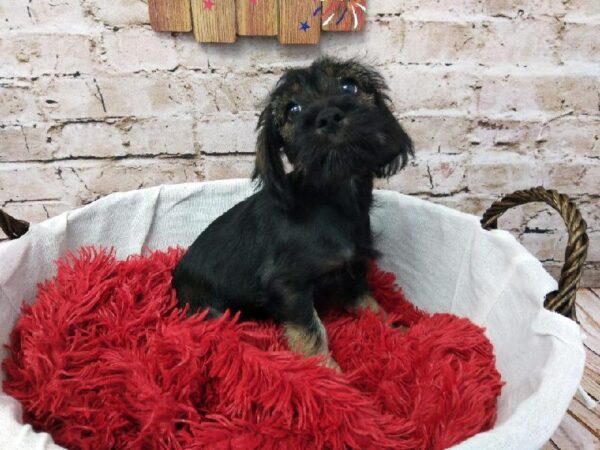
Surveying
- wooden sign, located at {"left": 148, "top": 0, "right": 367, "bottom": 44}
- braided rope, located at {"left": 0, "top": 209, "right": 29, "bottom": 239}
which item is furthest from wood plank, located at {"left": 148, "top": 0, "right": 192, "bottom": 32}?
braided rope, located at {"left": 0, "top": 209, "right": 29, "bottom": 239}

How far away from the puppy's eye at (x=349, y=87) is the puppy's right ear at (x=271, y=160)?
19 centimetres

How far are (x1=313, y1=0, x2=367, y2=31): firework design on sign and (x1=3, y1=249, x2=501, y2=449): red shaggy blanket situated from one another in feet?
3.35

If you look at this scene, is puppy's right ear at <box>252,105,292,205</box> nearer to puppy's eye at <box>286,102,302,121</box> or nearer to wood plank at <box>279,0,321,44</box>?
puppy's eye at <box>286,102,302,121</box>

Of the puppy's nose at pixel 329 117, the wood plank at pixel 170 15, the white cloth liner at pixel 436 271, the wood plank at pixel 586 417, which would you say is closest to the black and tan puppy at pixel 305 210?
the puppy's nose at pixel 329 117

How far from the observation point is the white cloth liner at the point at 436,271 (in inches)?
34.1

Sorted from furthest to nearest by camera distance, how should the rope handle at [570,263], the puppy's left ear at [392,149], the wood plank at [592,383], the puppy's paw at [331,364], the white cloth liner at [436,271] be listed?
the wood plank at [592,383], the puppy's paw at [331,364], the puppy's left ear at [392,149], the rope handle at [570,263], the white cloth liner at [436,271]

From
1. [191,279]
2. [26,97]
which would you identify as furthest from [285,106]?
[26,97]

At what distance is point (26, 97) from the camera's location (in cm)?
178

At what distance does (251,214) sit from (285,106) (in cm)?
36

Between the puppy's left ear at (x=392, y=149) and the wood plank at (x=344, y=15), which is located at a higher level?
the wood plank at (x=344, y=15)

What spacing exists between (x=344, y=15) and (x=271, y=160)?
0.74 meters

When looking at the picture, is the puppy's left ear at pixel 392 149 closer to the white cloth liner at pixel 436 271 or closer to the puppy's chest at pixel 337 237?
the puppy's chest at pixel 337 237

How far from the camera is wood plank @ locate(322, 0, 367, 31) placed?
1.63 meters

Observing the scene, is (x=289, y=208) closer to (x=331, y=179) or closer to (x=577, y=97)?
(x=331, y=179)
